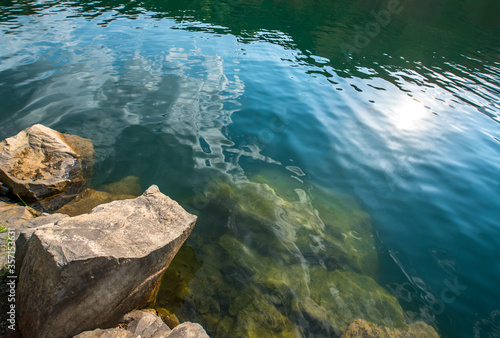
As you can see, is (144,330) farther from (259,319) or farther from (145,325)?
(259,319)

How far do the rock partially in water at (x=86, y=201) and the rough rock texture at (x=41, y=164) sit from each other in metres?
0.45

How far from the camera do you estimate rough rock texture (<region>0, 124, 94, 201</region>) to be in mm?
5496

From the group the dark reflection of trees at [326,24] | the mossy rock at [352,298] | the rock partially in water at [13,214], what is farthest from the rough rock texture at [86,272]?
the dark reflection of trees at [326,24]

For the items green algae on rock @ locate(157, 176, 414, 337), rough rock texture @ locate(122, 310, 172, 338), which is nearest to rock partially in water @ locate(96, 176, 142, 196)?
green algae on rock @ locate(157, 176, 414, 337)

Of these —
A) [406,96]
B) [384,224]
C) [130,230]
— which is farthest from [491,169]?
[130,230]

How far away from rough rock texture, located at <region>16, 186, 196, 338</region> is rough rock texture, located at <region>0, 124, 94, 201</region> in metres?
2.40

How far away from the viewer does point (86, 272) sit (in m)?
2.94

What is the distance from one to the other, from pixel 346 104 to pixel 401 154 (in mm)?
3396

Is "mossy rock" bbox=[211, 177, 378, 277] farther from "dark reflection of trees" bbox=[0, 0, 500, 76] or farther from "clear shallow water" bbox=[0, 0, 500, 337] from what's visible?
"dark reflection of trees" bbox=[0, 0, 500, 76]

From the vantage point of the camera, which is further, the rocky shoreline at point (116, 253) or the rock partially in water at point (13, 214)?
the rock partially in water at point (13, 214)

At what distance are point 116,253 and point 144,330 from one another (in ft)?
3.21

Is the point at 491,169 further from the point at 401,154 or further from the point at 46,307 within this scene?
the point at 46,307

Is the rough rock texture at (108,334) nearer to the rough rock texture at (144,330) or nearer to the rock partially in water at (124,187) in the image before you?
the rough rock texture at (144,330)

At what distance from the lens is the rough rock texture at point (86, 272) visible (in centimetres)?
288
